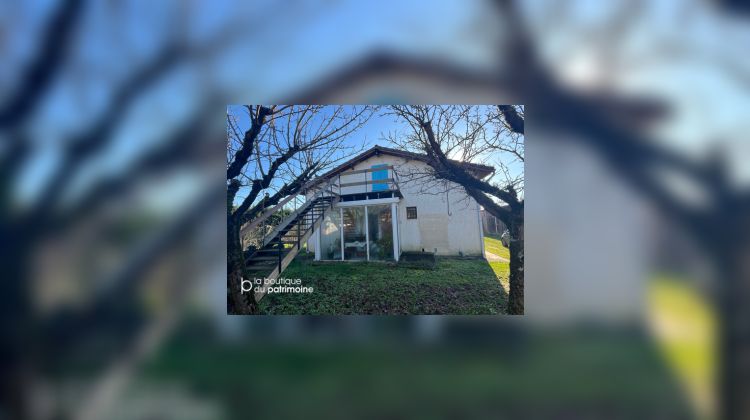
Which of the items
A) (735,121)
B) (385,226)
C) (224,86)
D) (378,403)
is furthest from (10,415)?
(735,121)

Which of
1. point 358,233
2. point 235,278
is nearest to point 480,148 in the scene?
point 358,233

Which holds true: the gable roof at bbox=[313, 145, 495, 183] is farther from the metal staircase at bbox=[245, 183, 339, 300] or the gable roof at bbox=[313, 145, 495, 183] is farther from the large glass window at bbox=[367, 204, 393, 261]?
the large glass window at bbox=[367, 204, 393, 261]

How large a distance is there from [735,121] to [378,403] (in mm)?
2607

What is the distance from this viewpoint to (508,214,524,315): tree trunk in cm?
184

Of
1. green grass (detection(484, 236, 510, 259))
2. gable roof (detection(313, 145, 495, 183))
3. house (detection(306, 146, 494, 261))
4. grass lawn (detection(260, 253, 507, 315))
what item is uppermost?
gable roof (detection(313, 145, 495, 183))

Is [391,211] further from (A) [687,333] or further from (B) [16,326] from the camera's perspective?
(B) [16,326]

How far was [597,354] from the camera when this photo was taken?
175cm

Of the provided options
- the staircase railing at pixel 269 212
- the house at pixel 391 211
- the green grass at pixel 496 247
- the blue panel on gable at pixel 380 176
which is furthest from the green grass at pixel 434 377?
the blue panel on gable at pixel 380 176

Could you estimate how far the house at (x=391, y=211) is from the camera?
1.93m

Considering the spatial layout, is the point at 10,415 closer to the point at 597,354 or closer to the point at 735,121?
the point at 597,354

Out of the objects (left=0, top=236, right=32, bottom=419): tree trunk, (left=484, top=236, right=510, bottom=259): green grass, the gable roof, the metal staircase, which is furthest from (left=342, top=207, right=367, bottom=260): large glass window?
(left=0, top=236, right=32, bottom=419): tree trunk

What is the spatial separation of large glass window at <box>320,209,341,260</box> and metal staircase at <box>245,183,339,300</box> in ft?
0.16

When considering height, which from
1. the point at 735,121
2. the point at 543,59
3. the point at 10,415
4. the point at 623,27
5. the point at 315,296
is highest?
the point at 623,27

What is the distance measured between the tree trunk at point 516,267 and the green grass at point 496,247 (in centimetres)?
3
